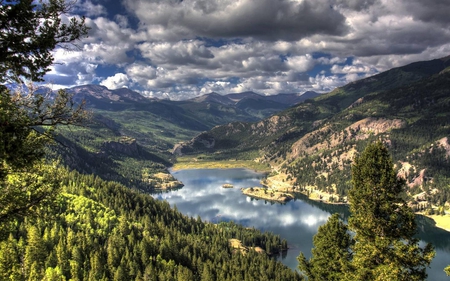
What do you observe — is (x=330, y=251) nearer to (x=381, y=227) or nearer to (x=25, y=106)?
(x=381, y=227)

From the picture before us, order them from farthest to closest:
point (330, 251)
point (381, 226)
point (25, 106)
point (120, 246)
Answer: point (120, 246)
point (330, 251)
point (381, 226)
point (25, 106)

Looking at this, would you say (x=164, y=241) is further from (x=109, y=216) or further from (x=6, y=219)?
(x=6, y=219)

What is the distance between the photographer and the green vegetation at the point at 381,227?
78.6 feet

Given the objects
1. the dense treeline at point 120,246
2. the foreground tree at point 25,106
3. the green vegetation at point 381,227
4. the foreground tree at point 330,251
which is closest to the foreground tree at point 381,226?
the green vegetation at point 381,227

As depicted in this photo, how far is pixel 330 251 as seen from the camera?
34656 millimetres

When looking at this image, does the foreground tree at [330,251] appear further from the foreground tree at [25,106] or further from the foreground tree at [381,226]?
the foreground tree at [25,106]

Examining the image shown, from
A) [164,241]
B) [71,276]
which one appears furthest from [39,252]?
[164,241]

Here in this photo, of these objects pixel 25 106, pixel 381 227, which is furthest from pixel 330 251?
pixel 25 106

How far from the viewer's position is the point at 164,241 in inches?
4779

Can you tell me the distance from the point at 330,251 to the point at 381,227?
10.7 m

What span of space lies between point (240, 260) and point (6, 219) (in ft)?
411

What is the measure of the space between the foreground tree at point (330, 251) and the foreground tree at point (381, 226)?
6430 millimetres

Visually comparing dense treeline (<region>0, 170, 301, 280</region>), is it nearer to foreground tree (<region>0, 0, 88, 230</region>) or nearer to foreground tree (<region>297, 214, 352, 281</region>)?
foreground tree (<region>0, 0, 88, 230</region>)

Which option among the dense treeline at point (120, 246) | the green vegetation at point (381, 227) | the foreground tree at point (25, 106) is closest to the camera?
the foreground tree at point (25, 106)
